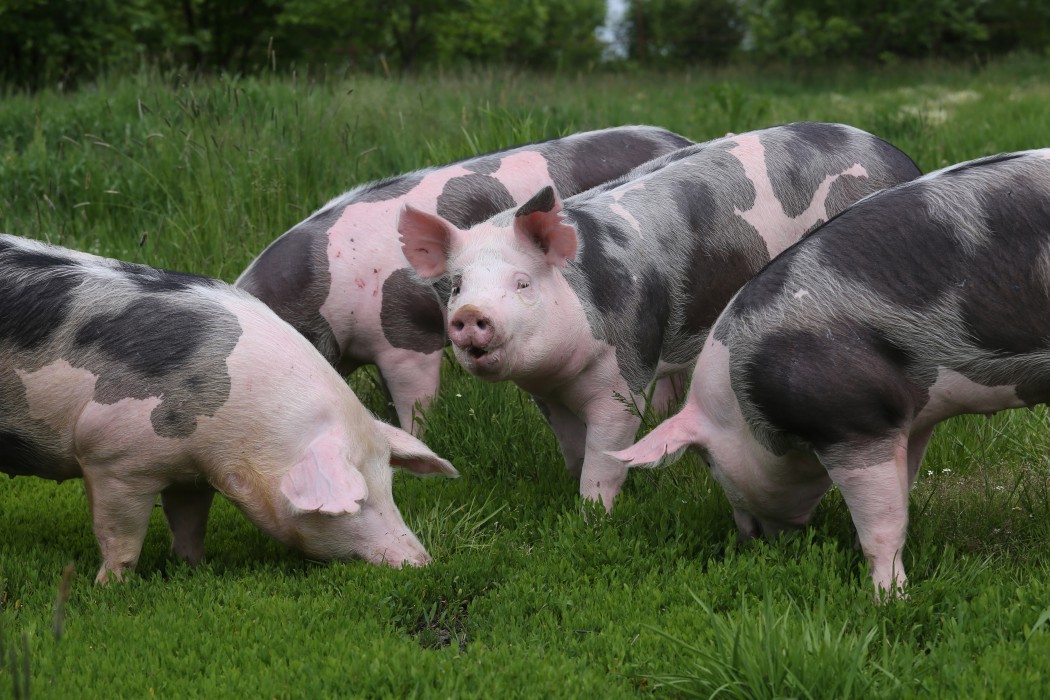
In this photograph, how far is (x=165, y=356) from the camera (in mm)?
4289

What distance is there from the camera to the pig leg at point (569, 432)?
5.12 meters

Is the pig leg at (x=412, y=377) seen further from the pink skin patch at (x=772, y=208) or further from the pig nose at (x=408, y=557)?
the pink skin patch at (x=772, y=208)

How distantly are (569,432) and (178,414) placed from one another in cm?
170

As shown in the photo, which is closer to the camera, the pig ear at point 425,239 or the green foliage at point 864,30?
the pig ear at point 425,239

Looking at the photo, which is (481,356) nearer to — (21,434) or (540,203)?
(540,203)

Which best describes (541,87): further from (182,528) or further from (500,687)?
(500,687)

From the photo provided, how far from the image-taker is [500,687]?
3393 mm

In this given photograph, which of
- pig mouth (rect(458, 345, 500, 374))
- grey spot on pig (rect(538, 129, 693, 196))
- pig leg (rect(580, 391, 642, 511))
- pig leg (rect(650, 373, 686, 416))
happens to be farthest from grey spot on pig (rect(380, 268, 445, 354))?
pig mouth (rect(458, 345, 500, 374))

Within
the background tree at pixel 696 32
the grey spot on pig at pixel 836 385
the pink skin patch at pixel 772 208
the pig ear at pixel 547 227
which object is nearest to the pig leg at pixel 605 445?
the pig ear at pixel 547 227

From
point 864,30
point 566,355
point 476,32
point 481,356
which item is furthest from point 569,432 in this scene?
point 864,30

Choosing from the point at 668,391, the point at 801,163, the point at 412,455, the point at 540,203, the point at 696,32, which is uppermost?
the point at 540,203

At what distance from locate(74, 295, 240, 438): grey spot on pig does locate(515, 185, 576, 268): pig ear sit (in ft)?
3.67

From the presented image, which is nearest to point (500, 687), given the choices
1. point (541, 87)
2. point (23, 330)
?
point (23, 330)

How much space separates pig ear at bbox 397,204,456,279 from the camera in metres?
4.56
